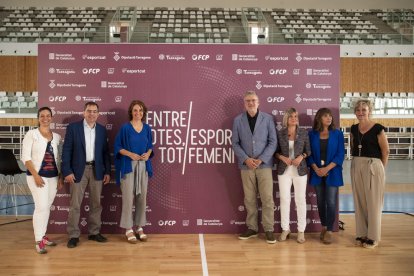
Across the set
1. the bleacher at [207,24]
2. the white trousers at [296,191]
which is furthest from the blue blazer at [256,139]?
the bleacher at [207,24]

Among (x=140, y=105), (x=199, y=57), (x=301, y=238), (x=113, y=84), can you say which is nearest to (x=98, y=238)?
(x=140, y=105)

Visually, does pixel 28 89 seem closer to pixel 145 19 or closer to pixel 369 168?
pixel 145 19

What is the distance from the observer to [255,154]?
4777 millimetres

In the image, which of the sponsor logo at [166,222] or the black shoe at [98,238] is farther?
the sponsor logo at [166,222]

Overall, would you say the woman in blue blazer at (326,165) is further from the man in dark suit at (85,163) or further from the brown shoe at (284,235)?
the man in dark suit at (85,163)

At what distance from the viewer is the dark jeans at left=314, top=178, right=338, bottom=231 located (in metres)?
4.74

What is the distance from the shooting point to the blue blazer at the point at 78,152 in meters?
4.57

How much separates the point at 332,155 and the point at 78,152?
2.89 metres

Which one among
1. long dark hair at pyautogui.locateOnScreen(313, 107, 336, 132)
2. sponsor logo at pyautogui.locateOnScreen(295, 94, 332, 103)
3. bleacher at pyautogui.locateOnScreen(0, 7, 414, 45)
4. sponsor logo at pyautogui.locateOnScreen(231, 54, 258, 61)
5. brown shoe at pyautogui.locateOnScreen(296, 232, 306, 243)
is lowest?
brown shoe at pyautogui.locateOnScreen(296, 232, 306, 243)

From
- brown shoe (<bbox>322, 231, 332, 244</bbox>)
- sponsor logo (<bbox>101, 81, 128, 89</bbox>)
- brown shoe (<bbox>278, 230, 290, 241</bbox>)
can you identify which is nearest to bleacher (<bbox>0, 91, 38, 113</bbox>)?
sponsor logo (<bbox>101, 81, 128, 89</bbox>)

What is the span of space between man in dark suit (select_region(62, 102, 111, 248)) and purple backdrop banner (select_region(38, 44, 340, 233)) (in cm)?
42

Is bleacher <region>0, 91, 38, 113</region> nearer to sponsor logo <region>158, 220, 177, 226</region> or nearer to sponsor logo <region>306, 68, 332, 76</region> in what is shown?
sponsor logo <region>158, 220, 177, 226</region>

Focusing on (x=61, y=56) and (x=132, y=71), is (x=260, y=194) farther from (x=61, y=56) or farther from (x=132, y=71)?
(x=61, y=56)

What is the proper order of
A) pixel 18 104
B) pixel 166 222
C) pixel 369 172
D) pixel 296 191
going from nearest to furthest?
1. pixel 369 172
2. pixel 296 191
3. pixel 166 222
4. pixel 18 104
